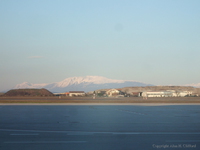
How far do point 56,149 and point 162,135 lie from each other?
6.16 m

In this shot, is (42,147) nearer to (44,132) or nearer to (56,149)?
(56,149)

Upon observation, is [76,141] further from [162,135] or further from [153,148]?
[162,135]

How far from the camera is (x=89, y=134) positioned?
1420cm

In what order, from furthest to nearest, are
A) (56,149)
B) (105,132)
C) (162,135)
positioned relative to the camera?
1. (105,132)
2. (162,135)
3. (56,149)

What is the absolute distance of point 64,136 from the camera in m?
13.6

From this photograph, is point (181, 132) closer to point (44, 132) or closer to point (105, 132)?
point (105, 132)

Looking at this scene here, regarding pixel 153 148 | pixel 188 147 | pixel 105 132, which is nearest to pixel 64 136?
pixel 105 132

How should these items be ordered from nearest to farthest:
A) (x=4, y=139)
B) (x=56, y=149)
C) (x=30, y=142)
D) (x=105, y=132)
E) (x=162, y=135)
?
1. (x=56, y=149)
2. (x=30, y=142)
3. (x=4, y=139)
4. (x=162, y=135)
5. (x=105, y=132)

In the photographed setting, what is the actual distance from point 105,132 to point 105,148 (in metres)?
4.03

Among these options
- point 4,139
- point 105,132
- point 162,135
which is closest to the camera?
point 4,139

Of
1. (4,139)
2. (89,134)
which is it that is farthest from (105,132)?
(4,139)

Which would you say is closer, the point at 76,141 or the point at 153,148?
the point at 153,148

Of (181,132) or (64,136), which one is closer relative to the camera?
(64,136)

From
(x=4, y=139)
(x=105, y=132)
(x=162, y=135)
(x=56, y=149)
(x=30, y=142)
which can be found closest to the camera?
(x=56, y=149)
